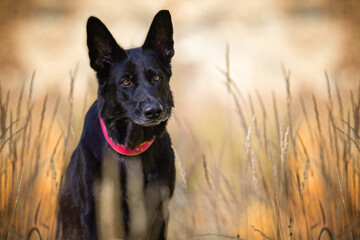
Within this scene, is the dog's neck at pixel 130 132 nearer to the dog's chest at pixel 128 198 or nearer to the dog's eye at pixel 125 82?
the dog's chest at pixel 128 198

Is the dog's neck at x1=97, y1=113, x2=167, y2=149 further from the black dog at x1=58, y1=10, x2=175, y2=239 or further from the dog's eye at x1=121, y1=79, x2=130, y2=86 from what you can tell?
the dog's eye at x1=121, y1=79, x2=130, y2=86

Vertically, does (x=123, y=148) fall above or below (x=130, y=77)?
below

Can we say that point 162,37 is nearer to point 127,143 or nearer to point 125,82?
point 125,82

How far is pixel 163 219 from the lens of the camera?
2816mm

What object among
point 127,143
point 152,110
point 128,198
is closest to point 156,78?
point 152,110

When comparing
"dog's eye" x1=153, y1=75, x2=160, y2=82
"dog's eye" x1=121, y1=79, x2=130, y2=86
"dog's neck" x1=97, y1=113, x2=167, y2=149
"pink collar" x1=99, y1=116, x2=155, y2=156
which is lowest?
"pink collar" x1=99, y1=116, x2=155, y2=156

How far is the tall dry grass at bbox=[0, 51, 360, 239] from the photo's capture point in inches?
102

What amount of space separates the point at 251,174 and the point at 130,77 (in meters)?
1.13

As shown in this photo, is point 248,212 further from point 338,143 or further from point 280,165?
point 338,143

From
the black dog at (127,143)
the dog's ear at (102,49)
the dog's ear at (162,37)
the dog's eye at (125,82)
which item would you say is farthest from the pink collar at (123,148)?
the dog's ear at (162,37)

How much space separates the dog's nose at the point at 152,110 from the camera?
99.9 inches

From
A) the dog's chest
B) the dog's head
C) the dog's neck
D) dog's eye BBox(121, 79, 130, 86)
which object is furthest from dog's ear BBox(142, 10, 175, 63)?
the dog's chest

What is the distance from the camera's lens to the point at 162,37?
3.01m

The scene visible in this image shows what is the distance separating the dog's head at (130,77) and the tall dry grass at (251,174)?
1.00 ft
